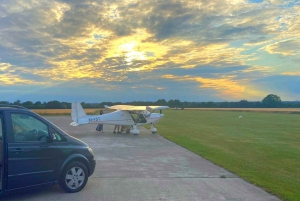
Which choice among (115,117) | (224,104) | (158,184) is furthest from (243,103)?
(158,184)

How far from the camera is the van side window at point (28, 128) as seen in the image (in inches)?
238

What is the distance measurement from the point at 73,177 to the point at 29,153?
123 centimetres

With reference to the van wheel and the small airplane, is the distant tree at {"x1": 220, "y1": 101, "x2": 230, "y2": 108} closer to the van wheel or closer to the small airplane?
the small airplane

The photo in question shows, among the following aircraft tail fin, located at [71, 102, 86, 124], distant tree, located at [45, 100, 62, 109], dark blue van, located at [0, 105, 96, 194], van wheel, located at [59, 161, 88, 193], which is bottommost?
van wheel, located at [59, 161, 88, 193]

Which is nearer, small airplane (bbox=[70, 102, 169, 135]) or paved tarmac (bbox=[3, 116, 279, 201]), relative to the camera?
paved tarmac (bbox=[3, 116, 279, 201])

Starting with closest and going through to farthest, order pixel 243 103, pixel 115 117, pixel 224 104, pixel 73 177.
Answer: pixel 73 177 < pixel 115 117 < pixel 243 103 < pixel 224 104

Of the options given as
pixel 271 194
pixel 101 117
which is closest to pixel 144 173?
pixel 271 194

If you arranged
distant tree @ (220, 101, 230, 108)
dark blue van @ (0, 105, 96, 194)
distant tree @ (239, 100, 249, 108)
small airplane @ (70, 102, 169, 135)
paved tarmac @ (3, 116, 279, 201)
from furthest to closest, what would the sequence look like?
distant tree @ (220, 101, 230, 108) → distant tree @ (239, 100, 249, 108) → small airplane @ (70, 102, 169, 135) → paved tarmac @ (3, 116, 279, 201) → dark blue van @ (0, 105, 96, 194)

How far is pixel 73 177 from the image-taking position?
6.78 metres

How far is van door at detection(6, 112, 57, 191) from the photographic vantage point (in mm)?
5815

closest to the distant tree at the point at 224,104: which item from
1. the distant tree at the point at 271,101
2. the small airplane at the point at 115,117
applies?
the distant tree at the point at 271,101

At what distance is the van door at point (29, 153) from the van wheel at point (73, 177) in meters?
0.28

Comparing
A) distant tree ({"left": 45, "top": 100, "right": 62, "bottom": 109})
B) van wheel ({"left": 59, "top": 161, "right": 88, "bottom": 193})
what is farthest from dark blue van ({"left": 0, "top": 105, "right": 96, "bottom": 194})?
distant tree ({"left": 45, "top": 100, "right": 62, "bottom": 109})

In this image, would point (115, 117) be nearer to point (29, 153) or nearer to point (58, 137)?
point (58, 137)
